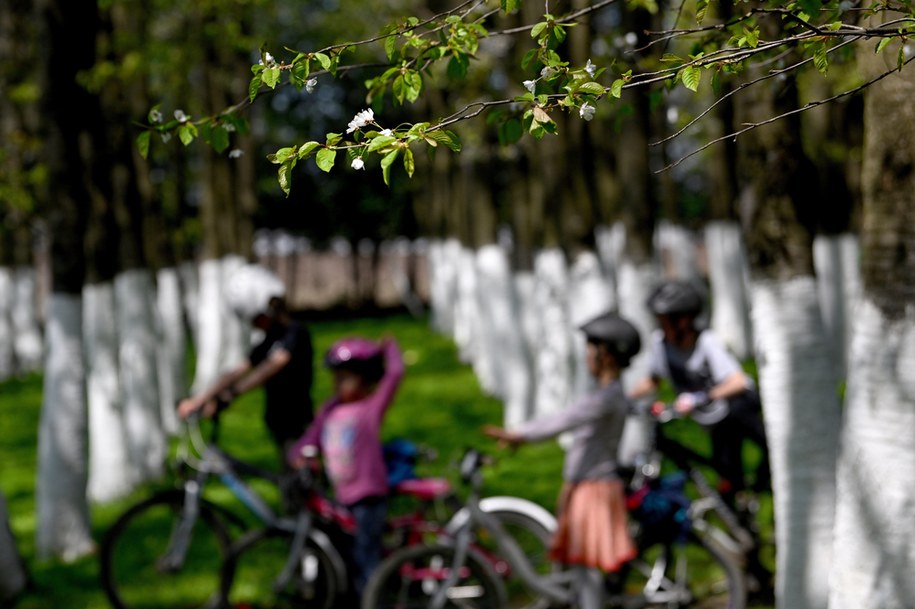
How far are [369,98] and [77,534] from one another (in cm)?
641

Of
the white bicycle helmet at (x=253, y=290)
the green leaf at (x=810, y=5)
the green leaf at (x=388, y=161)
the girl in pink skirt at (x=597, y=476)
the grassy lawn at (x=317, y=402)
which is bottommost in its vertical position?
the grassy lawn at (x=317, y=402)

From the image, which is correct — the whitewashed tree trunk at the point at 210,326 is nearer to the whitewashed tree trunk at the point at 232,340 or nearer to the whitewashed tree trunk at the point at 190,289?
the whitewashed tree trunk at the point at 232,340

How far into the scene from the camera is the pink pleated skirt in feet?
22.2

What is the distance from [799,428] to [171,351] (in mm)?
12995

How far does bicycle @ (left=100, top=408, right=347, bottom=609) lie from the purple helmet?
661 mm

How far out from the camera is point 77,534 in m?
9.91

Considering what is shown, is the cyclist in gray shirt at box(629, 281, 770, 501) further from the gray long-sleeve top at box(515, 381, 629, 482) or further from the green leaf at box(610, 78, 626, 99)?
the green leaf at box(610, 78, 626, 99)

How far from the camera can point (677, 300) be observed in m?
7.75

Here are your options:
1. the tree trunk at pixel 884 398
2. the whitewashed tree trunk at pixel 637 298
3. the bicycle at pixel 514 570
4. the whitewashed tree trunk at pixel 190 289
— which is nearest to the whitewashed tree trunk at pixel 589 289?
the whitewashed tree trunk at pixel 637 298

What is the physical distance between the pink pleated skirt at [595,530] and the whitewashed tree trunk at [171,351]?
10.8 metres

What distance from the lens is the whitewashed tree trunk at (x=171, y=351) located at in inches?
699

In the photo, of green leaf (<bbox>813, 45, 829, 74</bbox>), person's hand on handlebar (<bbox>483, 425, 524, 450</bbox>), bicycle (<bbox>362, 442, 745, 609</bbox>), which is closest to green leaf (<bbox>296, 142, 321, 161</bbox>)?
green leaf (<bbox>813, 45, 829, 74</bbox>)

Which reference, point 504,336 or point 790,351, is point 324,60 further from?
point 504,336

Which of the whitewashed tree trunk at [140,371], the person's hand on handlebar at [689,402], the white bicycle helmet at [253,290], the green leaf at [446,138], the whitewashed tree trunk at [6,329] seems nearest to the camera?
the green leaf at [446,138]
